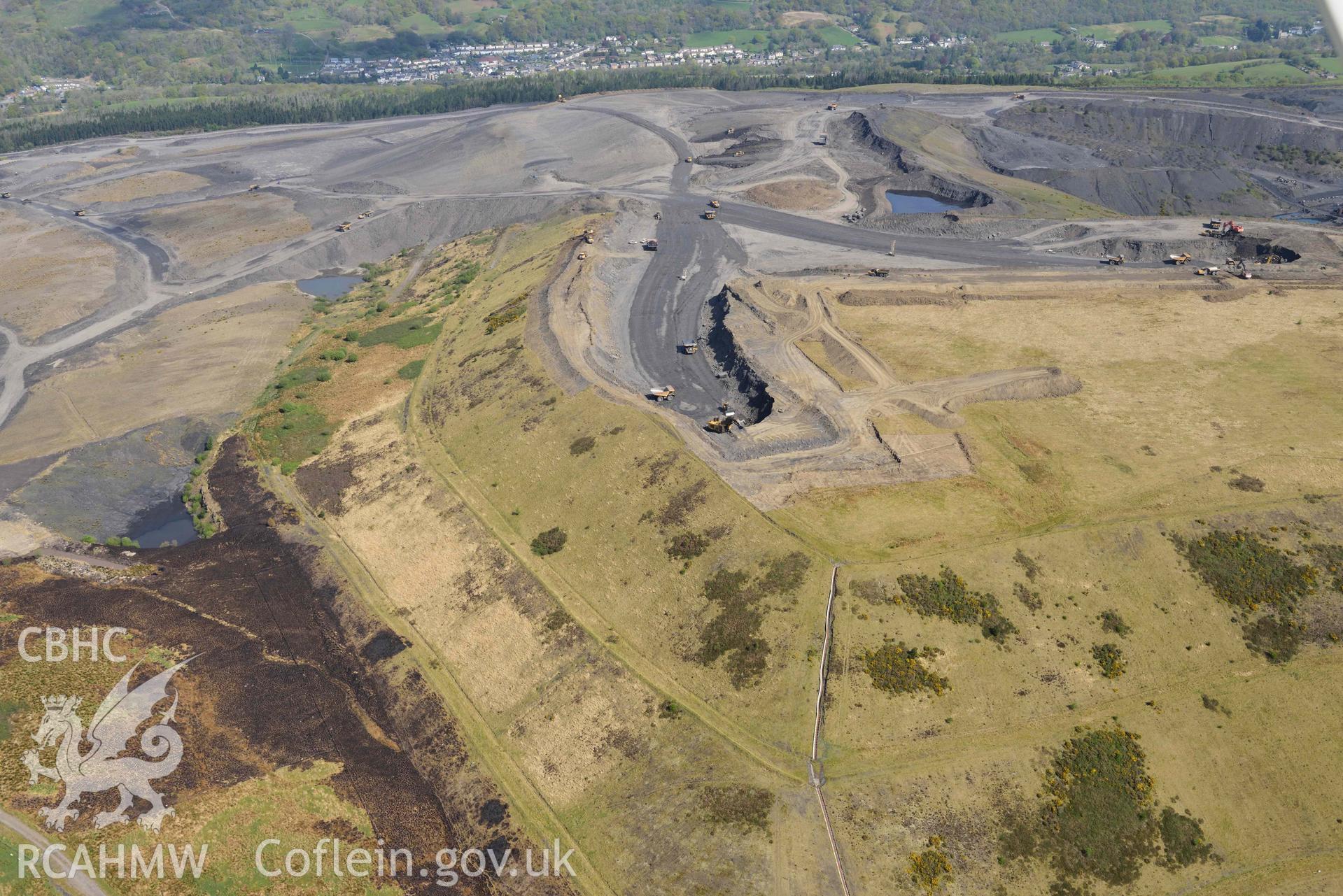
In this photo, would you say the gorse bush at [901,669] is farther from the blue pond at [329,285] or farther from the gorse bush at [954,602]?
the blue pond at [329,285]

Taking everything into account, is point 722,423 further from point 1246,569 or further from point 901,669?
point 1246,569

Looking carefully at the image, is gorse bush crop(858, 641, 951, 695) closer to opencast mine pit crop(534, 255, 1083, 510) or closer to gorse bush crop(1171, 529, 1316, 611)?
opencast mine pit crop(534, 255, 1083, 510)

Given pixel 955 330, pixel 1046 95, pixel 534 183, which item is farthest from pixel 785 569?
pixel 1046 95

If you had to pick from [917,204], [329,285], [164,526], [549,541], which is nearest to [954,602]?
[549,541]

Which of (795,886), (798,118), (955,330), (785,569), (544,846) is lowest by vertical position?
(544,846)

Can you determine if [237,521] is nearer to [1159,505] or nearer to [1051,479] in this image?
[1051,479]

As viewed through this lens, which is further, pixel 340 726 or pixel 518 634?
pixel 518 634
